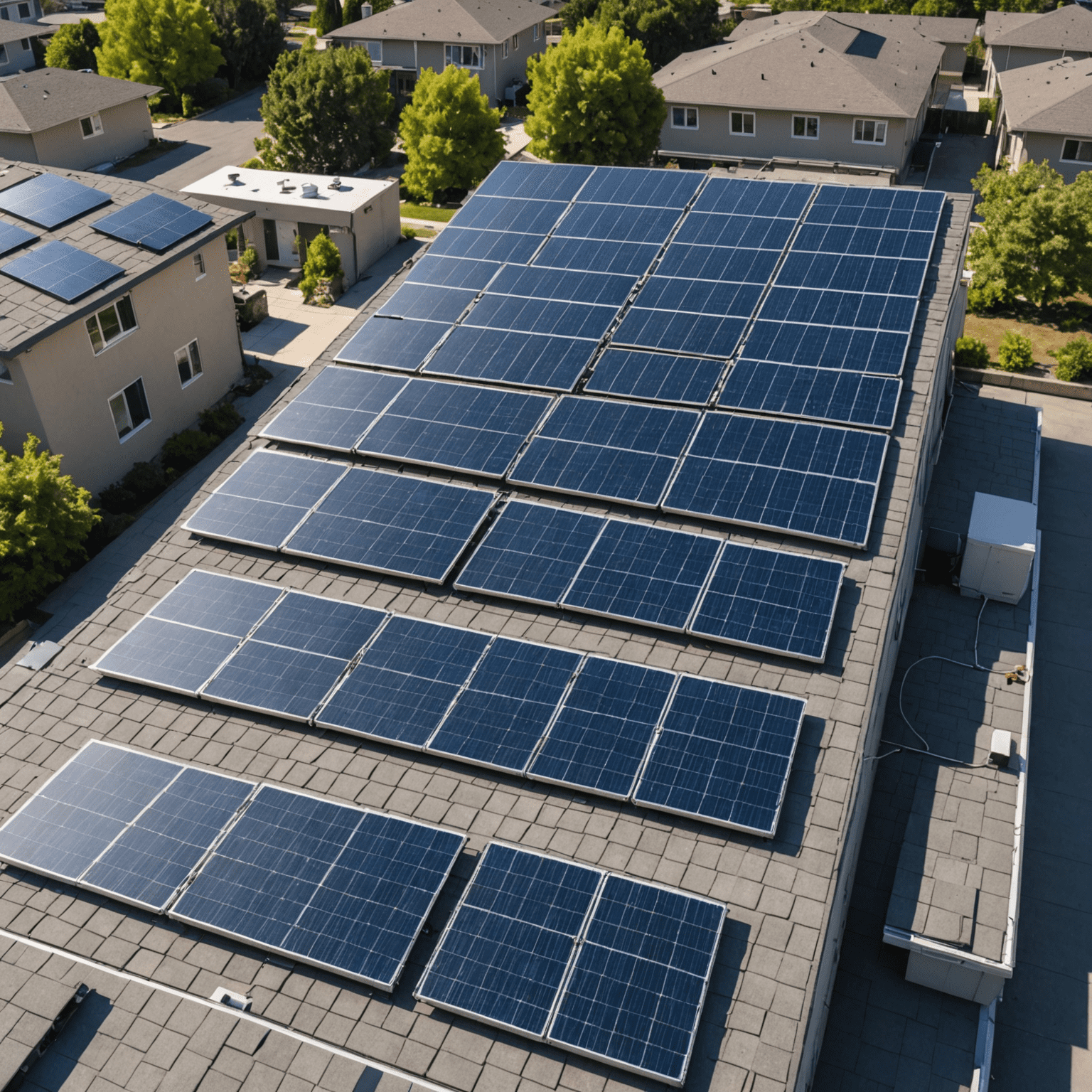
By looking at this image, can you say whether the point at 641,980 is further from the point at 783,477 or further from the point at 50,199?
the point at 50,199

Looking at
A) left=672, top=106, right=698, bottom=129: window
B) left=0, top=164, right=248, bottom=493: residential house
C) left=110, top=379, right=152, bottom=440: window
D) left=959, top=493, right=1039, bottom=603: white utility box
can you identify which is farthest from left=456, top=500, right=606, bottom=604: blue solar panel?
left=672, top=106, right=698, bottom=129: window

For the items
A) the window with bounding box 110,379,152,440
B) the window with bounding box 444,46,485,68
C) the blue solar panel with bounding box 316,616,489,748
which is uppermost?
the blue solar panel with bounding box 316,616,489,748

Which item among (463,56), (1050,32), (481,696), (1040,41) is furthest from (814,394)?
(1050,32)

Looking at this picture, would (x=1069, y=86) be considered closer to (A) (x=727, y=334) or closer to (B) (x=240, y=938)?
(A) (x=727, y=334)

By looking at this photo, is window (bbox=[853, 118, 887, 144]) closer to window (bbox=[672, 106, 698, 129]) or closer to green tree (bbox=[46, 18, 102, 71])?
window (bbox=[672, 106, 698, 129])

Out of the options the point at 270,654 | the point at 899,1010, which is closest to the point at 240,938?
the point at 270,654

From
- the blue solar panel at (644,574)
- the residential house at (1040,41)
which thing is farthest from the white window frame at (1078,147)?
the blue solar panel at (644,574)

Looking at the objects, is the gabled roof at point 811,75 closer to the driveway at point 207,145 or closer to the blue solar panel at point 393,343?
the driveway at point 207,145
